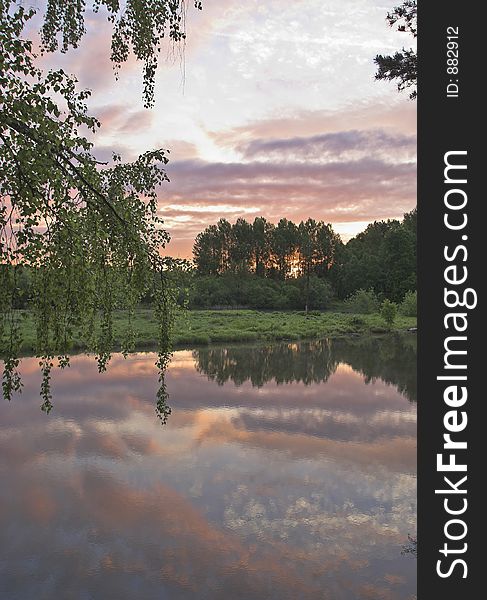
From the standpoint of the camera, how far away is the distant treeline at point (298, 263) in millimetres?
71438

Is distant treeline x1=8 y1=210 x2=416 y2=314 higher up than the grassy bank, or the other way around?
distant treeline x1=8 y1=210 x2=416 y2=314

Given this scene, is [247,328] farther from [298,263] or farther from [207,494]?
[298,263]

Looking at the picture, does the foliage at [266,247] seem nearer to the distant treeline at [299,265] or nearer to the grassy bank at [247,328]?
the distant treeline at [299,265]

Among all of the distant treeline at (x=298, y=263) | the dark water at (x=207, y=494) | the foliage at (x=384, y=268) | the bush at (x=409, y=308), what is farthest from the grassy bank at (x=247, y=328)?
the foliage at (x=384, y=268)

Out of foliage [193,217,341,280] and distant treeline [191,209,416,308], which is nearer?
distant treeline [191,209,416,308]

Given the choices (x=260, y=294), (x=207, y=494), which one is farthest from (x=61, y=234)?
(x=260, y=294)

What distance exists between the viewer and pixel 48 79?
9.70ft

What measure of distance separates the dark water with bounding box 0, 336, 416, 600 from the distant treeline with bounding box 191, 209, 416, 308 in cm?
5022

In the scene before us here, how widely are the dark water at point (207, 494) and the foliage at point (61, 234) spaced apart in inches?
216

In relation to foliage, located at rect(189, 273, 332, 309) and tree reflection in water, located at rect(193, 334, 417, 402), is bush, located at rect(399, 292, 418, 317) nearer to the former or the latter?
foliage, located at rect(189, 273, 332, 309)

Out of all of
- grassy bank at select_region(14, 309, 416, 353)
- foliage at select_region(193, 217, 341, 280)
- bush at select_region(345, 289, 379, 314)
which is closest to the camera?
grassy bank at select_region(14, 309, 416, 353)

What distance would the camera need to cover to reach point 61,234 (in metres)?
3.09

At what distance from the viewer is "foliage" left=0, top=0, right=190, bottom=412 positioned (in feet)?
9.34

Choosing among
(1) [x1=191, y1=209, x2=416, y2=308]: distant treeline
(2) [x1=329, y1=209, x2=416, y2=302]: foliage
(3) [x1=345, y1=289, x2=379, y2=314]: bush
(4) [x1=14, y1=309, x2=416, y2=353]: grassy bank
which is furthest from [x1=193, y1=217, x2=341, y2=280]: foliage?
(4) [x1=14, y1=309, x2=416, y2=353]: grassy bank
